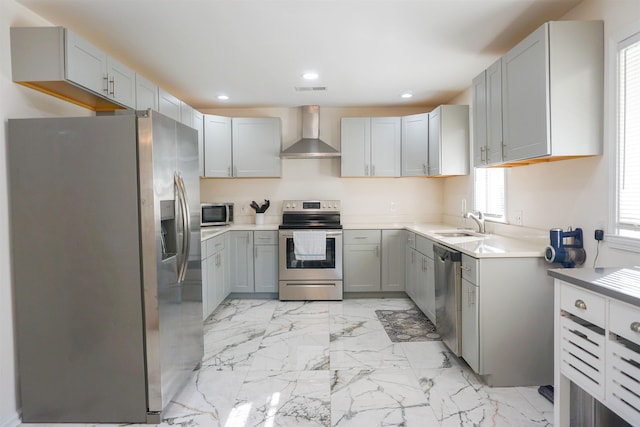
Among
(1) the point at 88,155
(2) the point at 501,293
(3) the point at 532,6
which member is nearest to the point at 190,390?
(1) the point at 88,155

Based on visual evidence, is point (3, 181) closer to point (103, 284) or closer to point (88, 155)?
point (88, 155)

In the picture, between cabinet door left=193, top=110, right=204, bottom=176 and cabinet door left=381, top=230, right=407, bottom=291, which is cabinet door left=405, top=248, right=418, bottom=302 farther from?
cabinet door left=193, top=110, right=204, bottom=176

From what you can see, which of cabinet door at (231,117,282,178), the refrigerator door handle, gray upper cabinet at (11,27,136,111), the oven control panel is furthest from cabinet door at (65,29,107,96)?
the oven control panel

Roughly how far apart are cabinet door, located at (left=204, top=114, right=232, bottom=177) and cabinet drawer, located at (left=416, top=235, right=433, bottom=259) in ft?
7.96

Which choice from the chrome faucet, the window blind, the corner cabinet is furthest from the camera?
the corner cabinet

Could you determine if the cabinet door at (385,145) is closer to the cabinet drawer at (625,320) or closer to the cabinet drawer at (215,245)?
the cabinet drawer at (215,245)

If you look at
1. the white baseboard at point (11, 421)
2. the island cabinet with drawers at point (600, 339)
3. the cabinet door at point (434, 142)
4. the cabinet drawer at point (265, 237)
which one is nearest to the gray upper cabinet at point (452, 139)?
the cabinet door at point (434, 142)

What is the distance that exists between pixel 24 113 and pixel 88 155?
1.83 feet

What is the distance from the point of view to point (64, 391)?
197 centimetres

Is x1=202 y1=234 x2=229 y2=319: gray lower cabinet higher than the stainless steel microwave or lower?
lower

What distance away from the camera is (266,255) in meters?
4.34

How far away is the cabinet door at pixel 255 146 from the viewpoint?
4.48m

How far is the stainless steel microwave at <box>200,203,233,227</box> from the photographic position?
4.25 metres

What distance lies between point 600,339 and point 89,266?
7.99 ft
